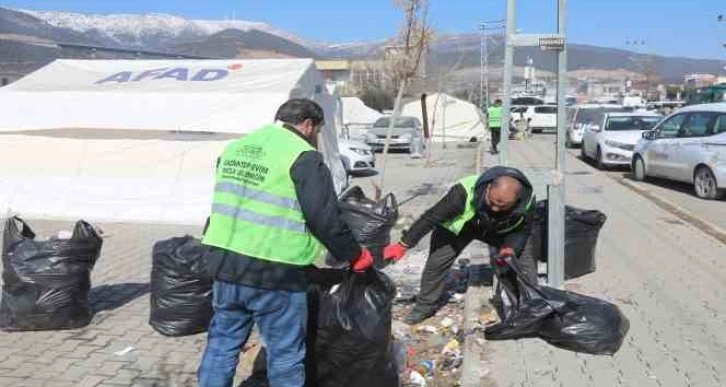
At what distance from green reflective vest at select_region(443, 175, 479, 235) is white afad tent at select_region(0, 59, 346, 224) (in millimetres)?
5888

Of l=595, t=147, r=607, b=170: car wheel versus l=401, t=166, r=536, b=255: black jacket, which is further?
l=595, t=147, r=607, b=170: car wheel

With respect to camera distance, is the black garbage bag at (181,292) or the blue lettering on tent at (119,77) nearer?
the black garbage bag at (181,292)

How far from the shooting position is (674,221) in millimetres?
10578

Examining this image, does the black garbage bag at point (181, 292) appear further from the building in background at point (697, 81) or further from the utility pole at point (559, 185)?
the building in background at point (697, 81)

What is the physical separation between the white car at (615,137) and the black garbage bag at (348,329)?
15765 mm

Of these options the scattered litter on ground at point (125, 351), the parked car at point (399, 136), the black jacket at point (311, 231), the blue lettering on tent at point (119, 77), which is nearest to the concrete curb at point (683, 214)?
the scattered litter on ground at point (125, 351)

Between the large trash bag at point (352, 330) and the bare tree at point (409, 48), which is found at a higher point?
the bare tree at point (409, 48)

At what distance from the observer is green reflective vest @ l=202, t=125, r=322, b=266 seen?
11.7 feet

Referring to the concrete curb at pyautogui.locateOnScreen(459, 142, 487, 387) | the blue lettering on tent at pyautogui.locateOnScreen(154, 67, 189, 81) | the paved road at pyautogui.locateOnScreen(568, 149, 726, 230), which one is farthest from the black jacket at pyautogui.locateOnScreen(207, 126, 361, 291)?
the blue lettering on tent at pyautogui.locateOnScreen(154, 67, 189, 81)

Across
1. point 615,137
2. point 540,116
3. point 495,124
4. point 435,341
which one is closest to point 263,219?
point 435,341

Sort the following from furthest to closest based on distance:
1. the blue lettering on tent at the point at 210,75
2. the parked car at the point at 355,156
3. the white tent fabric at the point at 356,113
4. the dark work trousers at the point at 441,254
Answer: the white tent fabric at the point at 356,113 < the parked car at the point at 355,156 < the blue lettering on tent at the point at 210,75 < the dark work trousers at the point at 441,254

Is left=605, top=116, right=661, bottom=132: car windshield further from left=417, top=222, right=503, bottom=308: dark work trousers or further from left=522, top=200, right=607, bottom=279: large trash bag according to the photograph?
left=417, top=222, right=503, bottom=308: dark work trousers

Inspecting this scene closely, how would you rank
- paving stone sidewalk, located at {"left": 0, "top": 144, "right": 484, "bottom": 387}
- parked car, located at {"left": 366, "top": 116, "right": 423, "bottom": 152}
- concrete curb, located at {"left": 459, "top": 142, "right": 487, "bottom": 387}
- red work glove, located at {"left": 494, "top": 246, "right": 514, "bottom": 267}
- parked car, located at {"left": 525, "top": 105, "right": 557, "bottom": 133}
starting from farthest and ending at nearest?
parked car, located at {"left": 525, "top": 105, "right": 557, "bottom": 133} → parked car, located at {"left": 366, "top": 116, "right": 423, "bottom": 152} → red work glove, located at {"left": 494, "top": 246, "right": 514, "bottom": 267} → paving stone sidewalk, located at {"left": 0, "top": 144, "right": 484, "bottom": 387} → concrete curb, located at {"left": 459, "top": 142, "right": 487, "bottom": 387}

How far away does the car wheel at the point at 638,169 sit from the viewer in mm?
16281
